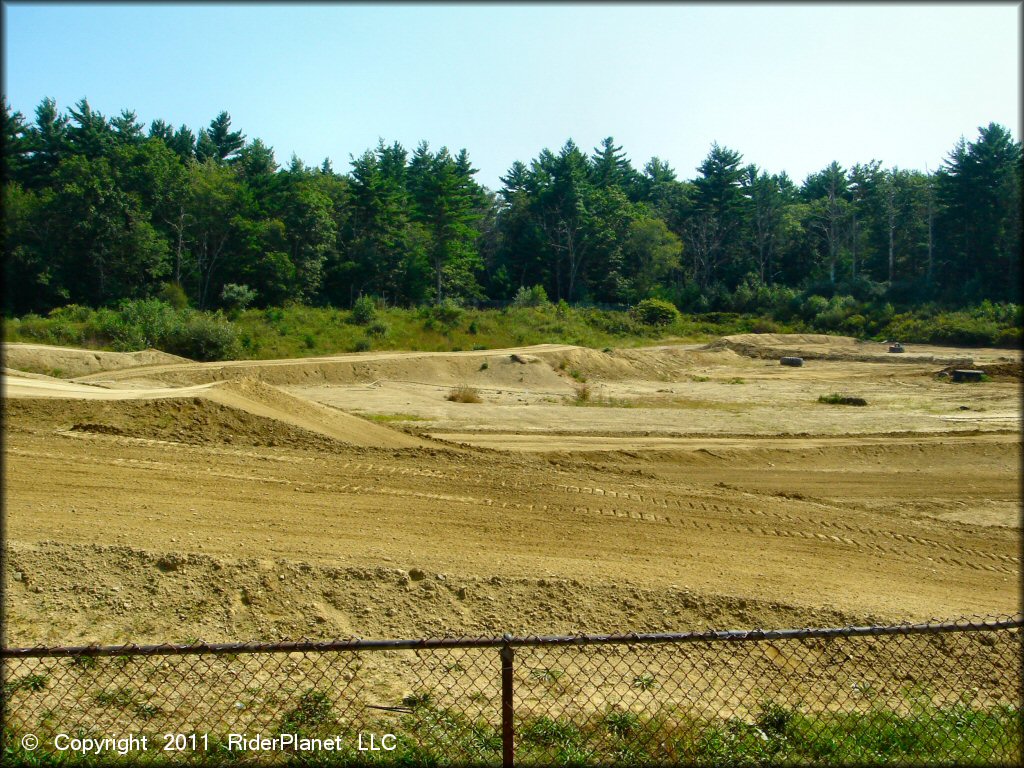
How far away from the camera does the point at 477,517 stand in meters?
13.0

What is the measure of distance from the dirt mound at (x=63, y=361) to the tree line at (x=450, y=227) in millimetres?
16072

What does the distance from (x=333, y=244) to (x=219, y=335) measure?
26.6 meters

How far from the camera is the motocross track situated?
30.5 ft

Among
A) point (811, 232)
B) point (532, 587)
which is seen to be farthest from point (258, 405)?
point (811, 232)

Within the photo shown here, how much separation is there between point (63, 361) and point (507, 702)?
30.4 metres

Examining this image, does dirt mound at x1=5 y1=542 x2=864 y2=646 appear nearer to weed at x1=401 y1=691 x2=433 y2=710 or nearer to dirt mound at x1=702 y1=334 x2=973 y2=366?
weed at x1=401 y1=691 x2=433 y2=710

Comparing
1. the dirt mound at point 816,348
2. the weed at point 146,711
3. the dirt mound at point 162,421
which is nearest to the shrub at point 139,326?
the dirt mound at point 162,421

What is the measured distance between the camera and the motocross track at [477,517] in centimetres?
929

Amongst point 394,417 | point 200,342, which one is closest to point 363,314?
point 200,342

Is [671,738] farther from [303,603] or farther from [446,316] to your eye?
[446,316]

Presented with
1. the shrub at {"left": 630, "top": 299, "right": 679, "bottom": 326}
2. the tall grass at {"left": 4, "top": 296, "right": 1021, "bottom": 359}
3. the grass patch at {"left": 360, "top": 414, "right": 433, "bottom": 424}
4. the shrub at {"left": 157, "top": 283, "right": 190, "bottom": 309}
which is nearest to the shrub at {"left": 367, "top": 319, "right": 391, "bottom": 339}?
the tall grass at {"left": 4, "top": 296, "right": 1021, "bottom": 359}

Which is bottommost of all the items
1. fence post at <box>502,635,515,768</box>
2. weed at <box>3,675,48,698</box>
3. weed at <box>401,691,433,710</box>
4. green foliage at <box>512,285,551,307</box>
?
weed at <box>401,691,433,710</box>

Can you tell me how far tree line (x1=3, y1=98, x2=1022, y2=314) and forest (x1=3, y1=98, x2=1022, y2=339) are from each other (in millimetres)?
161

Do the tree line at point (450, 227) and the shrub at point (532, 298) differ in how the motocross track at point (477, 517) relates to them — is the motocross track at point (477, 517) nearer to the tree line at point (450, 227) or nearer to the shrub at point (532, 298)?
the tree line at point (450, 227)
